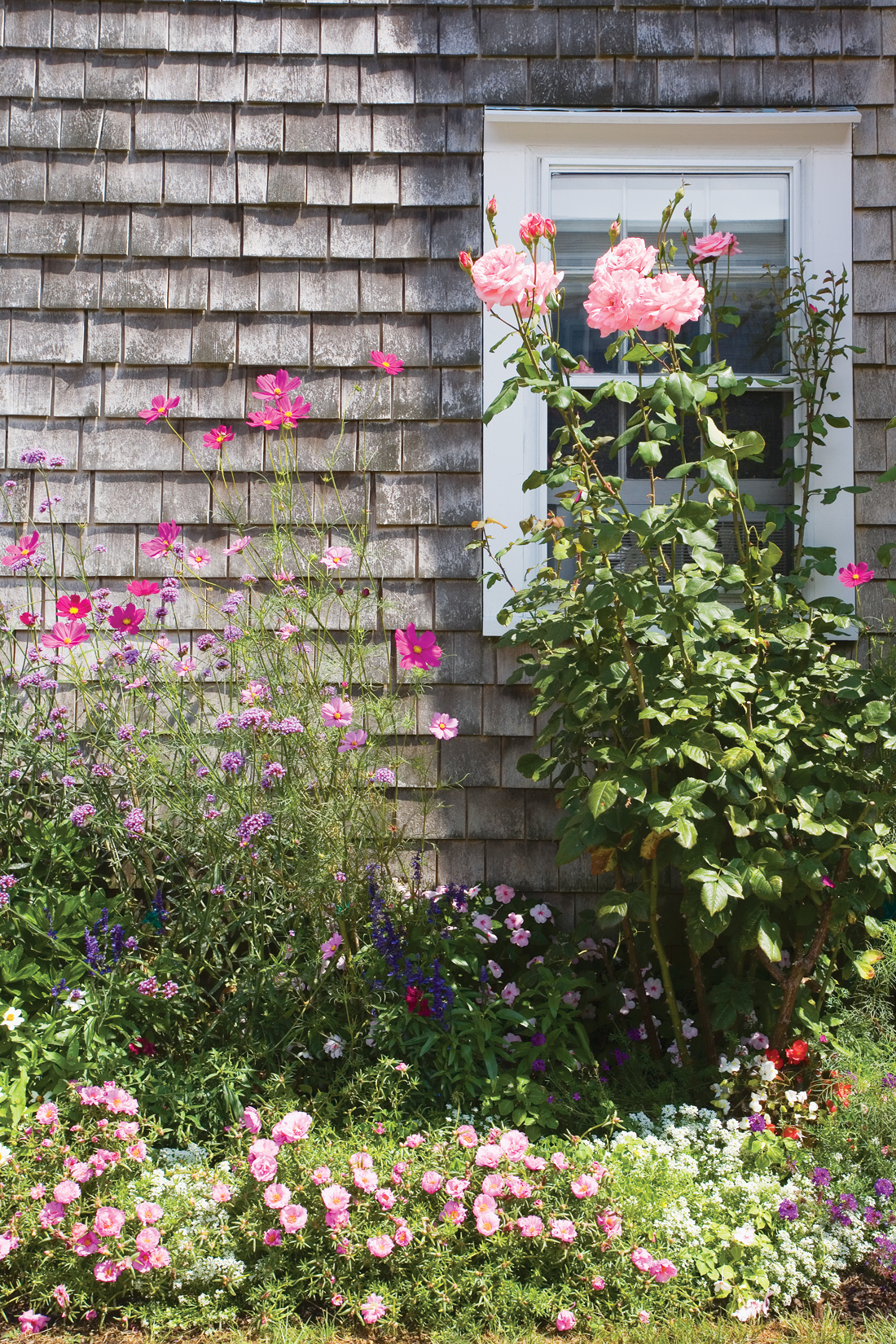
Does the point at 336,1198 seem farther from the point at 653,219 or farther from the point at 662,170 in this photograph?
the point at 662,170

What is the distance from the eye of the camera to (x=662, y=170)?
10.5ft

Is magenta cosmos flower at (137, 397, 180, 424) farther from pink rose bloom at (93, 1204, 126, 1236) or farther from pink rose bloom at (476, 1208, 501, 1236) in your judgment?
pink rose bloom at (476, 1208, 501, 1236)

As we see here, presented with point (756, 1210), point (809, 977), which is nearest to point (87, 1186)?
point (756, 1210)

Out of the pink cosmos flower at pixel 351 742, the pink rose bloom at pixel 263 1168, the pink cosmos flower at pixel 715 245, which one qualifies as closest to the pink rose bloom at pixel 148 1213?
the pink rose bloom at pixel 263 1168

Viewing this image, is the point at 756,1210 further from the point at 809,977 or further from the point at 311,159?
the point at 311,159

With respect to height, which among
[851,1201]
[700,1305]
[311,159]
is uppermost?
[311,159]

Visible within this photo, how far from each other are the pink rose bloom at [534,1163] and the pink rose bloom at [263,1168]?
536 mm

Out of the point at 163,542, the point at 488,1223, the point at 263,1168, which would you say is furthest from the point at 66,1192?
the point at 163,542

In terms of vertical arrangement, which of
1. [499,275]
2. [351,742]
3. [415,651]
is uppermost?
[499,275]

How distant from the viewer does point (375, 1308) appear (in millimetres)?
1815

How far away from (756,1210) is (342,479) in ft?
7.81

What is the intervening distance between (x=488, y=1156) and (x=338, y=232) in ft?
9.17

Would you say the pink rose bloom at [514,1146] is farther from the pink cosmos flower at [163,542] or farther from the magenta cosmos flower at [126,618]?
the pink cosmos flower at [163,542]

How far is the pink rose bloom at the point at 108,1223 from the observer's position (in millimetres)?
1874
